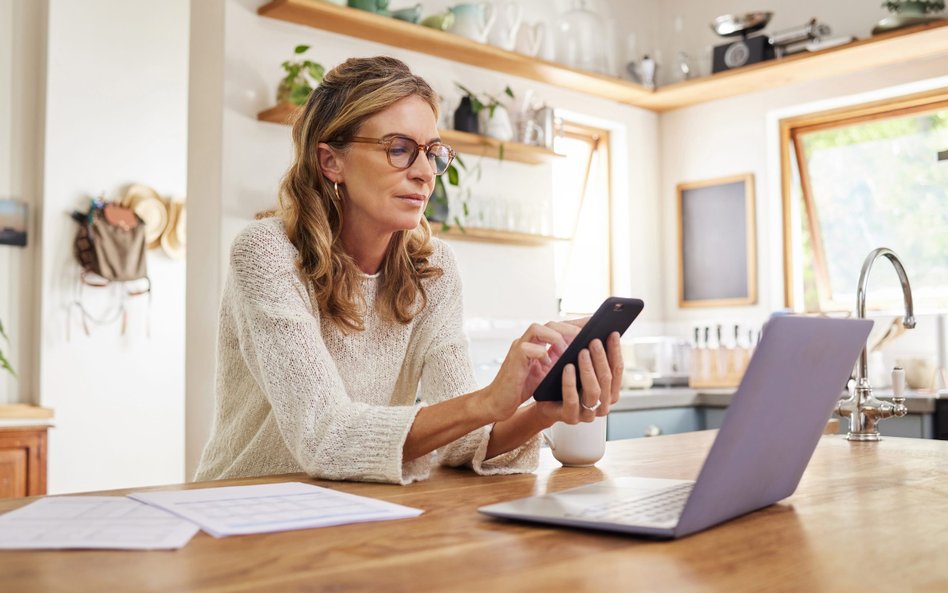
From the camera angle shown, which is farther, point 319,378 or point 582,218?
point 582,218

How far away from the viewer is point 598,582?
0.73 metres

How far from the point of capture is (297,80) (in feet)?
11.3

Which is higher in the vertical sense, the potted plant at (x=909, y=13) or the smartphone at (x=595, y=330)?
the potted plant at (x=909, y=13)

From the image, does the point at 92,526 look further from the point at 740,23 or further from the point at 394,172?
the point at 740,23

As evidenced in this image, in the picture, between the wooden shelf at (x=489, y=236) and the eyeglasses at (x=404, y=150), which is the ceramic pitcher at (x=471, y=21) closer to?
the wooden shelf at (x=489, y=236)

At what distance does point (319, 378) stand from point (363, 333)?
0.34 m

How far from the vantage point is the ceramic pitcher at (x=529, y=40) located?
4301mm

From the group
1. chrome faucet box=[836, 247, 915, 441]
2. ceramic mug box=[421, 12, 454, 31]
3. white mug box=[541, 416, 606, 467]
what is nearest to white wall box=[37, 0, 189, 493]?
ceramic mug box=[421, 12, 454, 31]

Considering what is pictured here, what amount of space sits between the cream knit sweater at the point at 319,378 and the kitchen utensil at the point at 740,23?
10.1ft

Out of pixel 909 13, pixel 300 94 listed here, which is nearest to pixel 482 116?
pixel 300 94

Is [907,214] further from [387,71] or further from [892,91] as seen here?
[387,71]

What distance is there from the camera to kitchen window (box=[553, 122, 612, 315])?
4.89 meters

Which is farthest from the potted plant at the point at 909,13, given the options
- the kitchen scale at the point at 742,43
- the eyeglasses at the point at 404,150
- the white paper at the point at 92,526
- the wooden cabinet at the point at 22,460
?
the wooden cabinet at the point at 22,460

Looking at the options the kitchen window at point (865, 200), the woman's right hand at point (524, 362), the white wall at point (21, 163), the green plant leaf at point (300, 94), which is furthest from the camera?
the kitchen window at point (865, 200)
